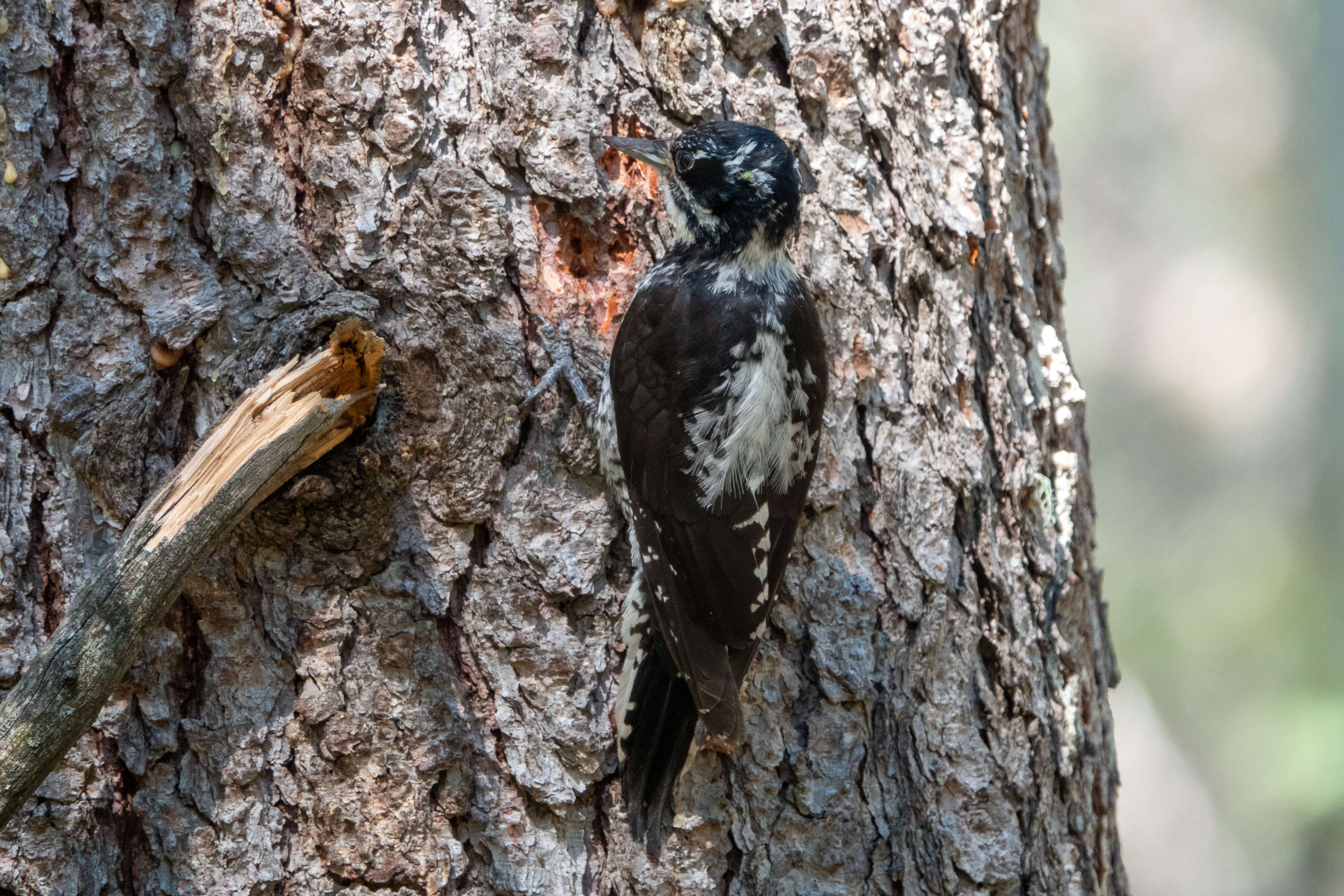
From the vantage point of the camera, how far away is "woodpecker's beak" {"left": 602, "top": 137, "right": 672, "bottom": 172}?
2350 millimetres

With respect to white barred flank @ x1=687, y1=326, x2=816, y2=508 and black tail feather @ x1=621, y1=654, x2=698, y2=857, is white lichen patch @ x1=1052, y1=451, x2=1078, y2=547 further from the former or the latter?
black tail feather @ x1=621, y1=654, x2=698, y2=857

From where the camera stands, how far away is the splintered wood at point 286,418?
6.25ft

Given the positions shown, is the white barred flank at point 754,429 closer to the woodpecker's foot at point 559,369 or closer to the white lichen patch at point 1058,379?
the woodpecker's foot at point 559,369

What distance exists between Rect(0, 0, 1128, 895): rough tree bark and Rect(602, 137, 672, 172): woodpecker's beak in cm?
7

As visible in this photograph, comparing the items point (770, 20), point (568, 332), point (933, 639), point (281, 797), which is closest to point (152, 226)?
point (568, 332)

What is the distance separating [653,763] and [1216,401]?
307 inches

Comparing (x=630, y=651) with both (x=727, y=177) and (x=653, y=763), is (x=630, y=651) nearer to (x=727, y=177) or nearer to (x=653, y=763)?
(x=653, y=763)

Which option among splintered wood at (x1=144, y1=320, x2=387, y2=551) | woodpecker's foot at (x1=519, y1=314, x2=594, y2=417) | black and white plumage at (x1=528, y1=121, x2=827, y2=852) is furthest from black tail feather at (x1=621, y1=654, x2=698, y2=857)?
splintered wood at (x1=144, y1=320, x2=387, y2=551)

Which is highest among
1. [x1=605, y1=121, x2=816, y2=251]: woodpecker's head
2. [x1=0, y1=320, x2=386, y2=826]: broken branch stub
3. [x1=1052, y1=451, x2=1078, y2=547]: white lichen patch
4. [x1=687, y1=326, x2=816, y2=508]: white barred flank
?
[x1=605, y1=121, x2=816, y2=251]: woodpecker's head

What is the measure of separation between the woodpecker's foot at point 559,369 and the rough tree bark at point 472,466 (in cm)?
4

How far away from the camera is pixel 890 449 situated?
2.43m

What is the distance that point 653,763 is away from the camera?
88.9 inches

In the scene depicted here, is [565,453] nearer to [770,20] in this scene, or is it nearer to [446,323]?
[446,323]

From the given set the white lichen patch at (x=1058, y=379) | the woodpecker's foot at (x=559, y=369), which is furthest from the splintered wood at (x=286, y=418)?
the white lichen patch at (x=1058, y=379)
